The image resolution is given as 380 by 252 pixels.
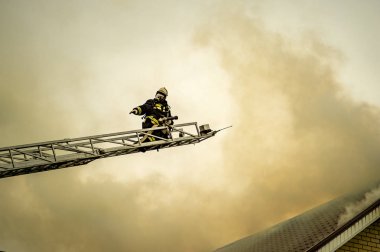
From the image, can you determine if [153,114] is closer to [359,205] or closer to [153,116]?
[153,116]

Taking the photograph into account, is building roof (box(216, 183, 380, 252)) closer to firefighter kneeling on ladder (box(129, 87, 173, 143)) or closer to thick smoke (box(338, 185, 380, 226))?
thick smoke (box(338, 185, 380, 226))

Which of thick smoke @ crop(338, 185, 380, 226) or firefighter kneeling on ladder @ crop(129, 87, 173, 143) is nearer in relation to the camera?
thick smoke @ crop(338, 185, 380, 226)

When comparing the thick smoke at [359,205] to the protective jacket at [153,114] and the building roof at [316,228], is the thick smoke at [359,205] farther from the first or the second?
the protective jacket at [153,114]

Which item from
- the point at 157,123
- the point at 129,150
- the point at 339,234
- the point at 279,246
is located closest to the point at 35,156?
the point at 129,150

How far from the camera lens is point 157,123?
11.0 metres

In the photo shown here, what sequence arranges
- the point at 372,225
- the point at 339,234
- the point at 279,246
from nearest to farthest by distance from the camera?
the point at 339,234
the point at 372,225
the point at 279,246

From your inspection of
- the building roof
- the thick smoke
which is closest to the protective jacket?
the building roof

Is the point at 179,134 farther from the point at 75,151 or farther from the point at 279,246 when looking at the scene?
the point at 279,246


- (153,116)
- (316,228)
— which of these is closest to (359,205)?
(316,228)

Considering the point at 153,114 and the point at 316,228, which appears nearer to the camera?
the point at 316,228

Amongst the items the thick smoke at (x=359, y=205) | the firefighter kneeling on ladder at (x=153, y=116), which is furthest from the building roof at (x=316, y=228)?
the firefighter kneeling on ladder at (x=153, y=116)

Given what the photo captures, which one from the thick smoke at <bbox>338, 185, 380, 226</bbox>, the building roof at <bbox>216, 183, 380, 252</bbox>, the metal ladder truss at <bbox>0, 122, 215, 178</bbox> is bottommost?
the building roof at <bbox>216, 183, 380, 252</bbox>

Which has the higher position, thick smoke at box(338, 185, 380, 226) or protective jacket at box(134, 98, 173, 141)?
protective jacket at box(134, 98, 173, 141)

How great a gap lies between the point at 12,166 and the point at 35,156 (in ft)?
1.67
